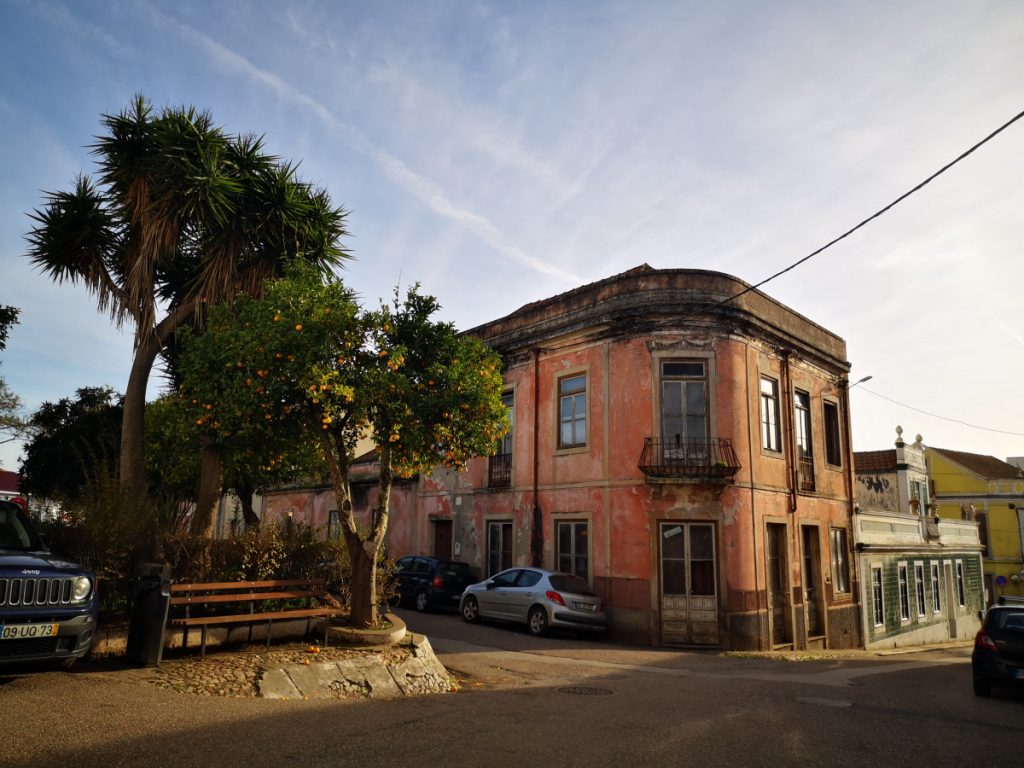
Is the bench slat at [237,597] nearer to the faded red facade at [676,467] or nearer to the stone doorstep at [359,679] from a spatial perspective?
the stone doorstep at [359,679]

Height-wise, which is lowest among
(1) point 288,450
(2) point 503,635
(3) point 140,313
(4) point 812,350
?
(2) point 503,635

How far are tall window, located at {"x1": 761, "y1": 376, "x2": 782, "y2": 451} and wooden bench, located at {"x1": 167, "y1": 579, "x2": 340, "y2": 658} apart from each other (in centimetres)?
1187

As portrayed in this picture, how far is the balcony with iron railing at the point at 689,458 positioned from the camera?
15.9 metres

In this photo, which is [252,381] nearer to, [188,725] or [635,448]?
[188,725]

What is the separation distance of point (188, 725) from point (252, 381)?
5.13 meters

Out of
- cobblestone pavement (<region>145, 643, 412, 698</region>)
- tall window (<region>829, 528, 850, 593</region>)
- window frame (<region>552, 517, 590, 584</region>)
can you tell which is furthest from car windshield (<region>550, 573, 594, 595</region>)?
tall window (<region>829, 528, 850, 593</region>)

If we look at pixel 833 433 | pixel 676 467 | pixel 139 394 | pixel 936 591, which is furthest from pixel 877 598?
pixel 139 394

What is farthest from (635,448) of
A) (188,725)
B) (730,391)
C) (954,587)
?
(954,587)

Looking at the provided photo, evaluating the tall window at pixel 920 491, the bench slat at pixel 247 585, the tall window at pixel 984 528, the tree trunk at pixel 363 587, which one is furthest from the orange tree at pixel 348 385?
the tall window at pixel 984 528

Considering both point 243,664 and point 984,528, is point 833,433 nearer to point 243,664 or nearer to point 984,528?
point 243,664

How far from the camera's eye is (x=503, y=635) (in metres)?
15.0

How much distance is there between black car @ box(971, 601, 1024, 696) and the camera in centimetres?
1033

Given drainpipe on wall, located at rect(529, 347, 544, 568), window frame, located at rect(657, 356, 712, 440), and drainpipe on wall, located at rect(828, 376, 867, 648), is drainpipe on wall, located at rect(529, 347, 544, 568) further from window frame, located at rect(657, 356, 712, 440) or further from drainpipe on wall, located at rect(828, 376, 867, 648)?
drainpipe on wall, located at rect(828, 376, 867, 648)

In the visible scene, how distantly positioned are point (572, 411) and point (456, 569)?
5225 mm
